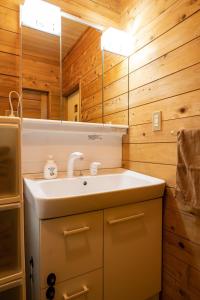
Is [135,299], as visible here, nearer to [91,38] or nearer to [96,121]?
[96,121]

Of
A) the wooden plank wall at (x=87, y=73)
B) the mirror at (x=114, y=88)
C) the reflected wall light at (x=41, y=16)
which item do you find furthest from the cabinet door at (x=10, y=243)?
the reflected wall light at (x=41, y=16)

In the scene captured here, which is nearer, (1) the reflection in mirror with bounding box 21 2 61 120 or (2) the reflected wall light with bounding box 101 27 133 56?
(1) the reflection in mirror with bounding box 21 2 61 120

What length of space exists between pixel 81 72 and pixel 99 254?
125 cm

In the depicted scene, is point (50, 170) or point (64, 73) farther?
point (64, 73)

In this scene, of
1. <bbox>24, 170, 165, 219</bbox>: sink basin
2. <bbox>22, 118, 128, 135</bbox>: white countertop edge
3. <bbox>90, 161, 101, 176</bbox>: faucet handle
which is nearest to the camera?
<bbox>24, 170, 165, 219</bbox>: sink basin

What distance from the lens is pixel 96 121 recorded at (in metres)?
1.50

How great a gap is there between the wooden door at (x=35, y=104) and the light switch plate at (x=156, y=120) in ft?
2.37

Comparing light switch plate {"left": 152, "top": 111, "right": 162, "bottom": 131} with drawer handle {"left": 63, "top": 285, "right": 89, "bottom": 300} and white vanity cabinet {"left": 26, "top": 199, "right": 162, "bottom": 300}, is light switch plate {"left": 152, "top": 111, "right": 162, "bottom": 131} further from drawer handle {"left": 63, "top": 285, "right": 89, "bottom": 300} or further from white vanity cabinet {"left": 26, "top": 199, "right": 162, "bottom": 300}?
drawer handle {"left": 63, "top": 285, "right": 89, "bottom": 300}

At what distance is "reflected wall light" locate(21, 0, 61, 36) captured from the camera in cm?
119

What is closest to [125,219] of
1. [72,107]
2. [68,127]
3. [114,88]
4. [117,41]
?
[68,127]

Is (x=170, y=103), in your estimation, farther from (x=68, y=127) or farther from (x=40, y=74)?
(x=40, y=74)

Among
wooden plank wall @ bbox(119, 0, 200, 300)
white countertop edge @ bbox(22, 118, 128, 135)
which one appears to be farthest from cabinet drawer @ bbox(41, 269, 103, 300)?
white countertop edge @ bbox(22, 118, 128, 135)

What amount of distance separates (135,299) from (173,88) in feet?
3.97

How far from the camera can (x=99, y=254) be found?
887 millimetres
